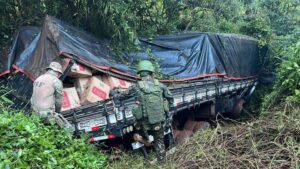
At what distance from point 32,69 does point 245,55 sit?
8171 mm

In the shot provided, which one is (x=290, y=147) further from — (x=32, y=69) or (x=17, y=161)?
(x=32, y=69)

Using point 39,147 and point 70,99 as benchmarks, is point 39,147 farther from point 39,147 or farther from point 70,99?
point 70,99

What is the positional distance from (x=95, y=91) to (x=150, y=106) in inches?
56.1

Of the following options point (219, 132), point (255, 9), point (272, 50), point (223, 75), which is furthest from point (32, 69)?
point (255, 9)

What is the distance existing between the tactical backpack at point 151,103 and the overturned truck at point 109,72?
0.39 meters

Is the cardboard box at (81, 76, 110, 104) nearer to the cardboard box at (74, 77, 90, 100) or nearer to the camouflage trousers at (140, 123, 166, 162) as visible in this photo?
the cardboard box at (74, 77, 90, 100)

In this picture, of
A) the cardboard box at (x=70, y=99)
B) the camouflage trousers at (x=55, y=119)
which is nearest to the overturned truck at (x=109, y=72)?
the cardboard box at (x=70, y=99)

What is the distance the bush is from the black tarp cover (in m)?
1.88

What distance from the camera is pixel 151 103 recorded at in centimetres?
525

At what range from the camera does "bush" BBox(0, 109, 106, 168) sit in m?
3.70

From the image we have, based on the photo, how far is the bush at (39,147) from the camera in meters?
3.70

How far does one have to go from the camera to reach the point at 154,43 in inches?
372

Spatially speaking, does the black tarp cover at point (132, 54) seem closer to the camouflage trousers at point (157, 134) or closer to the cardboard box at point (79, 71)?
the cardboard box at point (79, 71)

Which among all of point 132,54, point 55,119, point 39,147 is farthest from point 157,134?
point 132,54
